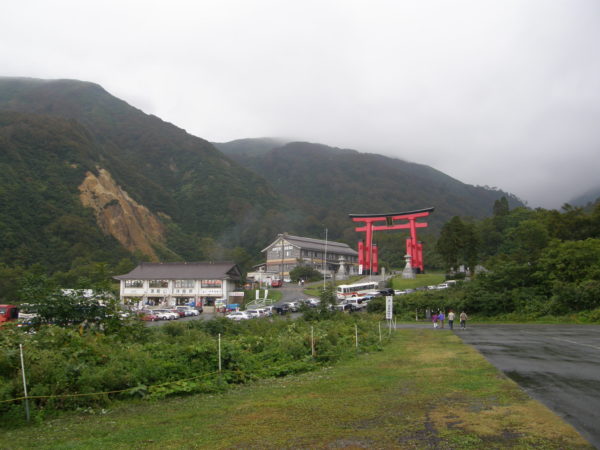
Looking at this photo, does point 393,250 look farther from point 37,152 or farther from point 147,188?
point 37,152

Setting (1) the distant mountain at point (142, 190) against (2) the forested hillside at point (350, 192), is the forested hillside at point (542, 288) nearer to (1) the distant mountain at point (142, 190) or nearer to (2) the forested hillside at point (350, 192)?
(1) the distant mountain at point (142, 190)

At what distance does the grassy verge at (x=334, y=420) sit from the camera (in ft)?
21.2

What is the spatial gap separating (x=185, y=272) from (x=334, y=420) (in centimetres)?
5449

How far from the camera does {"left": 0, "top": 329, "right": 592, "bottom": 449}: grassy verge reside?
6.47 m

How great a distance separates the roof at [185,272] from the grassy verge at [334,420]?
160 feet

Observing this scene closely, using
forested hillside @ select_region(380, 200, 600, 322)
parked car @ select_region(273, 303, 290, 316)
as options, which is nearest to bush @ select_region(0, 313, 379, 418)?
parked car @ select_region(273, 303, 290, 316)

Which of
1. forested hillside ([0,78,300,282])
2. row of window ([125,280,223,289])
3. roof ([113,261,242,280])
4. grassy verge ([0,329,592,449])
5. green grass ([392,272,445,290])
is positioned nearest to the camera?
grassy verge ([0,329,592,449])

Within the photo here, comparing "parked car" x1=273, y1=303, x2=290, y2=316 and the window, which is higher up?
the window

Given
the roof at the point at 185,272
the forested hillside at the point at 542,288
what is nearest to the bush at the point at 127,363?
the forested hillside at the point at 542,288

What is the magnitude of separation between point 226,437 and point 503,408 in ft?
14.8

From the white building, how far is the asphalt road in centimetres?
4197

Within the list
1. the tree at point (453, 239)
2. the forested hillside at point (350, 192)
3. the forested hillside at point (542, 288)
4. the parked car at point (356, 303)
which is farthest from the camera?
the forested hillside at point (350, 192)

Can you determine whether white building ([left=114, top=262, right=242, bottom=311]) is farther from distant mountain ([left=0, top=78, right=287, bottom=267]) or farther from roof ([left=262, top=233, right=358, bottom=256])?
roof ([left=262, top=233, right=358, bottom=256])

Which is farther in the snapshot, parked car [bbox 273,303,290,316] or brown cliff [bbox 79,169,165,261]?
brown cliff [bbox 79,169,165,261]
